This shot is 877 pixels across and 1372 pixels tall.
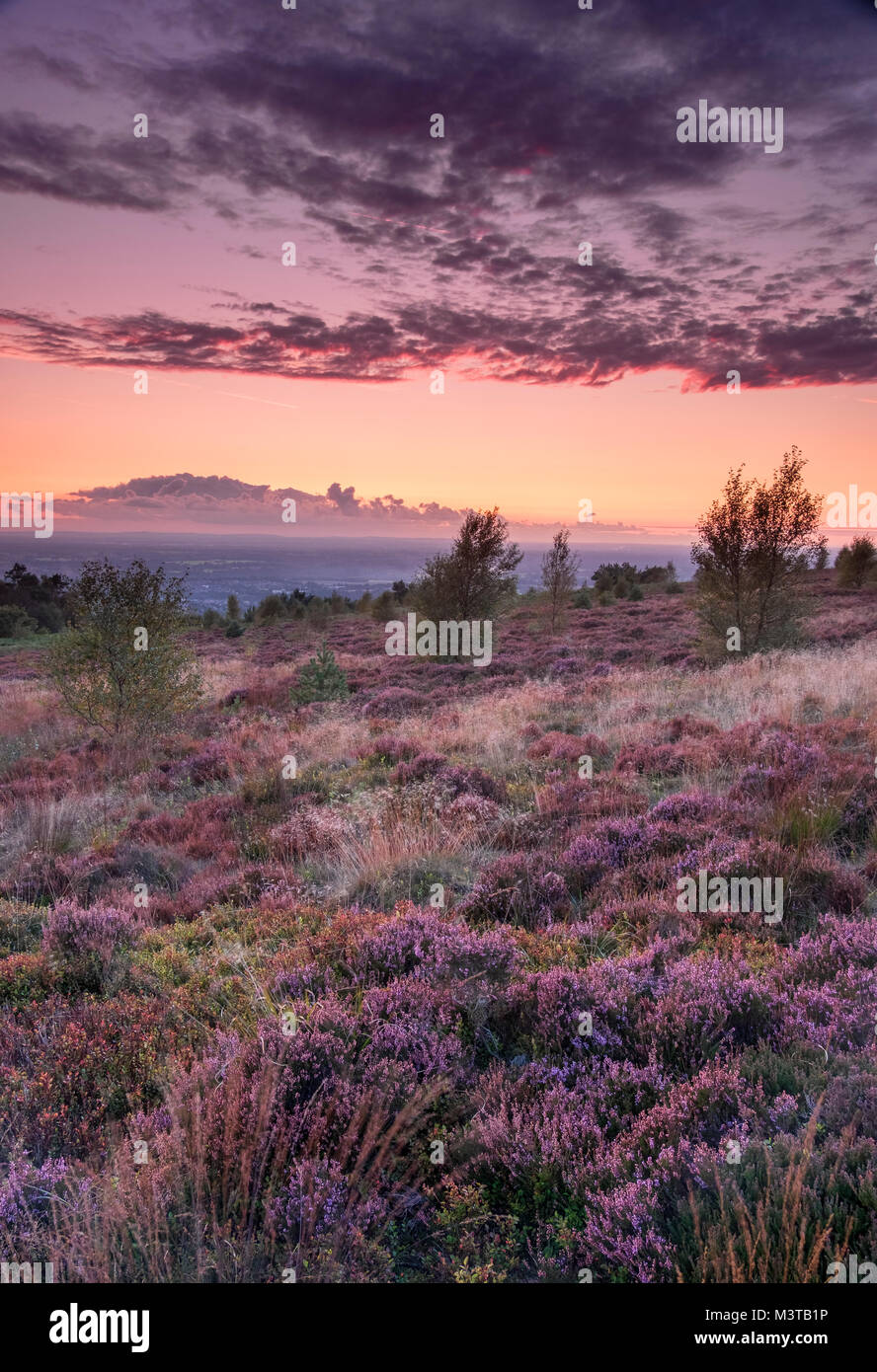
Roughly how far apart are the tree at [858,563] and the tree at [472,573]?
34.0 metres

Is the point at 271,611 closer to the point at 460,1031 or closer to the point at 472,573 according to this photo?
the point at 472,573

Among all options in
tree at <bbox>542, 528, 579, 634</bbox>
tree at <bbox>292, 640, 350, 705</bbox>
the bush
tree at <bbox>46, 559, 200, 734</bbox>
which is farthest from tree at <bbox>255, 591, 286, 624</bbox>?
tree at <bbox>46, 559, 200, 734</bbox>

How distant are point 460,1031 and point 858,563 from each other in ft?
183

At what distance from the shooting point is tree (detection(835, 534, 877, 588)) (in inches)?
Result: 1909

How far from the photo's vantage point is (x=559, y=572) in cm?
Answer: 3666

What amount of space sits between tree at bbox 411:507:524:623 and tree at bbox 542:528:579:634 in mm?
8429

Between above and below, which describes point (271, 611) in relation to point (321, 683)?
above

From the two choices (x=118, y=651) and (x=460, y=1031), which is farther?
(x=118, y=651)

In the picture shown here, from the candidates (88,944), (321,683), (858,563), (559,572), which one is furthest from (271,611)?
(88,944)

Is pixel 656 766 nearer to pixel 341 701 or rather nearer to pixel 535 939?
pixel 535 939

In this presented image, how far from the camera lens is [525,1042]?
3.25m

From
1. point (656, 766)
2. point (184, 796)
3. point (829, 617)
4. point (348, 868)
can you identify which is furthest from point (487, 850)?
point (829, 617)

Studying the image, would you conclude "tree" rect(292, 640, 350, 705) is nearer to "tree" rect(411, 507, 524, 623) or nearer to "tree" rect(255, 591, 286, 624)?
"tree" rect(411, 507, 524, 623)

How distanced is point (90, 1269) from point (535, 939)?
107 inches
